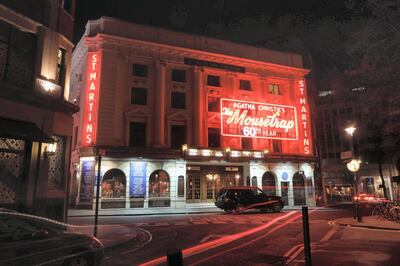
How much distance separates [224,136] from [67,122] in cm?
1821

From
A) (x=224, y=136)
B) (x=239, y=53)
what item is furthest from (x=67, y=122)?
(x=239, y=53)

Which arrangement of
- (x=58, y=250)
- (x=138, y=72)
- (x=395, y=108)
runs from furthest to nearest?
(x=138, y=72) → (x=395, y=108) → (x=58, y=250)

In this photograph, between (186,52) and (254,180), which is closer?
(186,52)

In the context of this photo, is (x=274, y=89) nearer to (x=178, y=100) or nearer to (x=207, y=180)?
(x=178, y=100)

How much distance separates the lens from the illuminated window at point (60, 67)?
15.6m

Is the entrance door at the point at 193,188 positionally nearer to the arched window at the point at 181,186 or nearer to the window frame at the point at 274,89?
the arched window at the point at 181,186

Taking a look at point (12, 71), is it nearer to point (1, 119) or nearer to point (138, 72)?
point (1, 119)

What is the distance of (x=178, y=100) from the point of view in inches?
1224

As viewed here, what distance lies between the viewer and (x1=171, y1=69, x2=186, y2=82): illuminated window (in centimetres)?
3128

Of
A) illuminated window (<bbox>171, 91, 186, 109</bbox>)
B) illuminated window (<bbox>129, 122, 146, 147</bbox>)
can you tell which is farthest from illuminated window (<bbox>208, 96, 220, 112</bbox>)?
illuminated window (<bbox>129, 122, 146, 147</bbox>)

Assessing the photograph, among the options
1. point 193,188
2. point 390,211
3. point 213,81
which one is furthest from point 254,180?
point 390,211

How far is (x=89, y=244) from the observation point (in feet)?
22.1

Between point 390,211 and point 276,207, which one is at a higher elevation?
point 390,211

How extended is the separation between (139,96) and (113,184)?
810 cm
